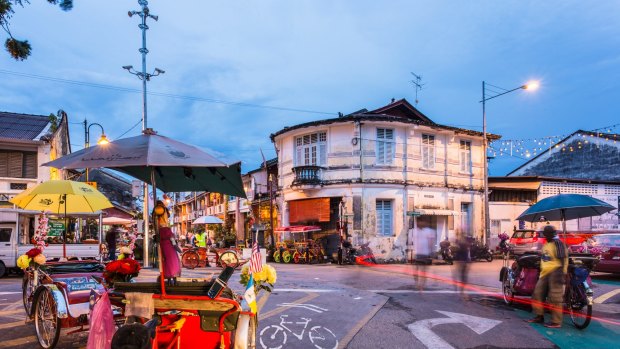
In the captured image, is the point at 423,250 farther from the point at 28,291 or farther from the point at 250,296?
the point at 28,291

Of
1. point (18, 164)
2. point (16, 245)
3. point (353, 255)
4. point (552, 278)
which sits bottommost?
point (353, 255)

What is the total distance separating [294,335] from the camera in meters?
6.93

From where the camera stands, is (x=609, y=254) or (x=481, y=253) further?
(x=481, y=253)

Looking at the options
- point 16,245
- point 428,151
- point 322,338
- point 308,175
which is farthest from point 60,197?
point 428,151

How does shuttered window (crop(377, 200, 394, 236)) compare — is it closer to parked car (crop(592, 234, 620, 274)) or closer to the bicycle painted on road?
parked car (crop(592, 234, 620, 274))

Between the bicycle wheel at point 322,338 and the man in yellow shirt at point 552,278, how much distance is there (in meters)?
3.76

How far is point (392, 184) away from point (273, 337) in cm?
1872

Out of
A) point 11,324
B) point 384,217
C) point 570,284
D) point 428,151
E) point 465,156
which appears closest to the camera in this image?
point 11,324

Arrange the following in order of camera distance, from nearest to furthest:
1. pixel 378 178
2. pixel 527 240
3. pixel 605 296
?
pixel 605 296 → pixel 527 240 → pixel 378 178

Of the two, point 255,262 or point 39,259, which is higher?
point 255,262

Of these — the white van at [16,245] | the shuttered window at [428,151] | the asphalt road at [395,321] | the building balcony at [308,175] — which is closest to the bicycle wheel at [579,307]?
the asphalt road at [395,321]

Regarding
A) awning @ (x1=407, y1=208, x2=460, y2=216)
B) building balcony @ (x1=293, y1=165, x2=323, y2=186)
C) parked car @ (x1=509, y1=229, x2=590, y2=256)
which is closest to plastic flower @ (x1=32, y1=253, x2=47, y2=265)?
building balcony @ (x1=293, y1=165, x2=323, y2=186)

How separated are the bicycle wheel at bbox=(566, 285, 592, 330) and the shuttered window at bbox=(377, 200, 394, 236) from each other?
652 inches

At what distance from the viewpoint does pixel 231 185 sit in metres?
6.81
